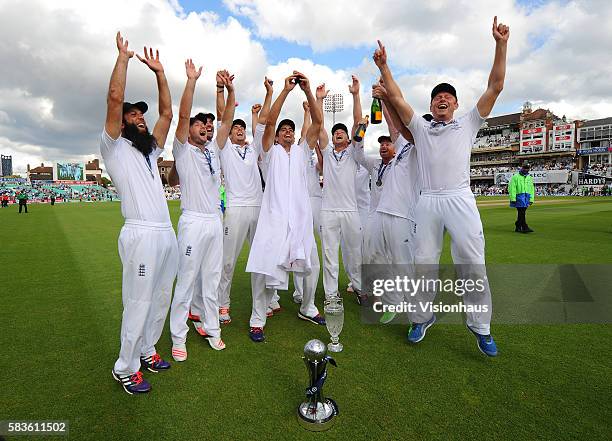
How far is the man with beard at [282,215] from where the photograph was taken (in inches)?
177

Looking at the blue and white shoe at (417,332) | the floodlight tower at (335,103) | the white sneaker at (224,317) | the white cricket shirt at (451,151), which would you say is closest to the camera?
the white cricket shirt at (451,151)

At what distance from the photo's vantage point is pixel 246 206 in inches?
197

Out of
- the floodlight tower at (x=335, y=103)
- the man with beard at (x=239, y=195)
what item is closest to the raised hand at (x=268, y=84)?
the man with beard at (x=239, y=195)

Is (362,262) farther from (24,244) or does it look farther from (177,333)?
(24,244)

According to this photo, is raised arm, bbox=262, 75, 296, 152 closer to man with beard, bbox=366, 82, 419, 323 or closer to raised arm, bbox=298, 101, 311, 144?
raised arm, bbox=298, 101, 311, 144

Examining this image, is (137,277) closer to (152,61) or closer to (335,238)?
(152,61)

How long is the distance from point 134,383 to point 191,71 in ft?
10.1

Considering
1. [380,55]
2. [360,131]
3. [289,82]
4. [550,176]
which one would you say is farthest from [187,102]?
[550,176]

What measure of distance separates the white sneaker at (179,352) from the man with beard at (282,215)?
0.80 meters

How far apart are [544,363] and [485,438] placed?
1.51m

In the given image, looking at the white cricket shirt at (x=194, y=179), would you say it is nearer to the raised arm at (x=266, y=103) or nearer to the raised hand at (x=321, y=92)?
the raised arm at (x=266, y=103)

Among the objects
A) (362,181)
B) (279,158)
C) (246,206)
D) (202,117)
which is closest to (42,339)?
(246,206)

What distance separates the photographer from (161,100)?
11.8 feet

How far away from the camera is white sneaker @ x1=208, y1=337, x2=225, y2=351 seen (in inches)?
165
